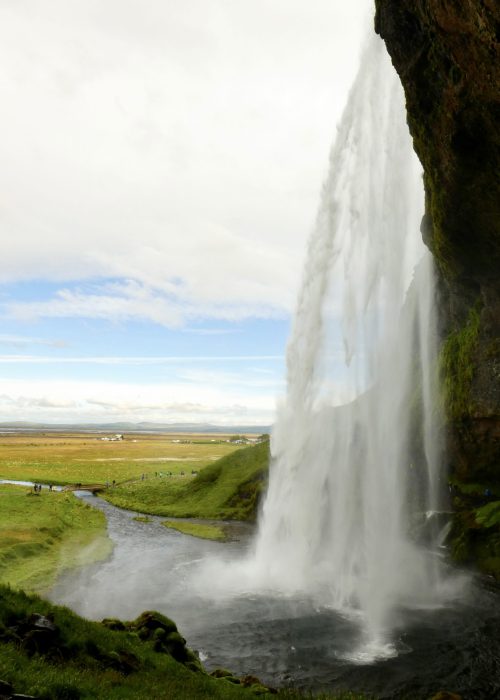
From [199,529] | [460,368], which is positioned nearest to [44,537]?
[199,529]

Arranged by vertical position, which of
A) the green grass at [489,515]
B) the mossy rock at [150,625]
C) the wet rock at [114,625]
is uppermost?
the green grass at [489,515]

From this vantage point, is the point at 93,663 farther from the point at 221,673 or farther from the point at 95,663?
the point at 221,673

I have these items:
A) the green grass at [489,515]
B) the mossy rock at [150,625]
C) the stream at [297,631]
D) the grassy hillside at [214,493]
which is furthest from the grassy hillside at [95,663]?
the grassy hillside at [214,493]

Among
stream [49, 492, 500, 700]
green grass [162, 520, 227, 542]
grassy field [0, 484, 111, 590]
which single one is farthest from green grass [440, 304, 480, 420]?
grassy field [0, 484, 111, 590]

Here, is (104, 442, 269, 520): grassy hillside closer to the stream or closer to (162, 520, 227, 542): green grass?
(162, 520, 227, 542): green grass

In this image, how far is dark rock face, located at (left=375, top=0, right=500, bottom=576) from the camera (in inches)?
794

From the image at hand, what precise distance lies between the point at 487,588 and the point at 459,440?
11.6m

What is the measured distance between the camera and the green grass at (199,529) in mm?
45219

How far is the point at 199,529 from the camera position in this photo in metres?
48.4

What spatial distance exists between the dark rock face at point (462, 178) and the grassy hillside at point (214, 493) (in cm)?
2817

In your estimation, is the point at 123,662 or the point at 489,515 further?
the point at 489,515

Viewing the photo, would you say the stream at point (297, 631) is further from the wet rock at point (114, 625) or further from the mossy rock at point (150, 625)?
the wet rock at point (114, 625)

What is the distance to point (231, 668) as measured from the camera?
18.2 m

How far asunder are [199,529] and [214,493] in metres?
13.6
